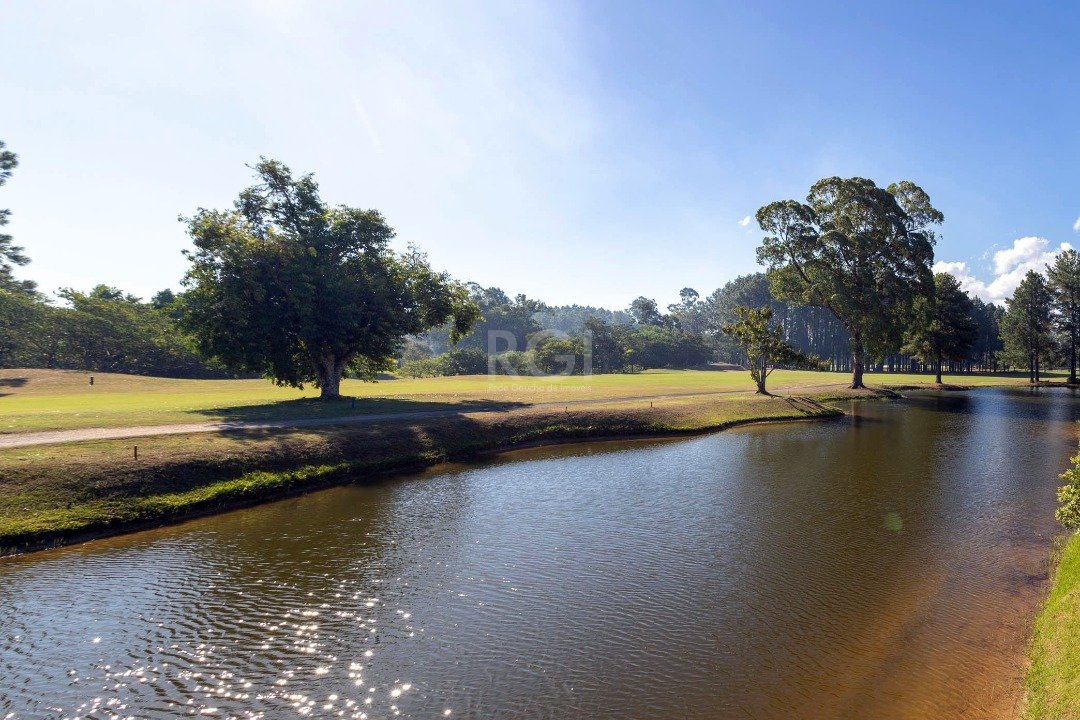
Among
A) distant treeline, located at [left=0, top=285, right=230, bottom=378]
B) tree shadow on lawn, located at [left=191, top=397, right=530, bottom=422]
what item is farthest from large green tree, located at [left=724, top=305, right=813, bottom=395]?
distant treeline, located at [left=0, top=285, right=230, bottom=378]

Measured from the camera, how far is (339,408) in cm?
3959

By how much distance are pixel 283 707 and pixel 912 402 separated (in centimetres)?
7121

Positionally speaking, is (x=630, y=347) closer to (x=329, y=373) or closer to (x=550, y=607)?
(x=329, y=373)

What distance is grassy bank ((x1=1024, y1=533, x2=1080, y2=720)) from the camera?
8555 millimetres

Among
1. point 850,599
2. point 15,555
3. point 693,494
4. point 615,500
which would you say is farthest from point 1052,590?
point 15,555

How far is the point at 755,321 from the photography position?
55.7 meters

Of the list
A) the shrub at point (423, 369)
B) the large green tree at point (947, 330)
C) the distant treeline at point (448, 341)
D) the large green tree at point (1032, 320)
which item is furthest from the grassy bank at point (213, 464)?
the large green tree at point (1032, 320)

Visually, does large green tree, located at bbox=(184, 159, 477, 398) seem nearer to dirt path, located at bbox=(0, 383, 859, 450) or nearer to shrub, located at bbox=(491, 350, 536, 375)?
dirt path, located at bbox=(0, 383, 859, 450)

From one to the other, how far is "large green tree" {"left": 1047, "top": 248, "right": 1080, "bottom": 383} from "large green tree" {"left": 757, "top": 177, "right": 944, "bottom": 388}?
3990cm

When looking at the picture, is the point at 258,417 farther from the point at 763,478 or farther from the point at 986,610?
the point at 986,610

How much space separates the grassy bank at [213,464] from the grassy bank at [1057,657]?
81.0ft

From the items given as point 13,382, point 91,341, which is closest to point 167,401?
point 13,382

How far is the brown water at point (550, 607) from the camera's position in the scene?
32.5 ft

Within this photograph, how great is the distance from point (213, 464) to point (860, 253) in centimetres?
6733
